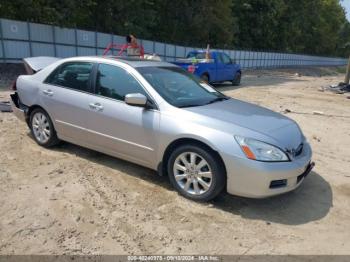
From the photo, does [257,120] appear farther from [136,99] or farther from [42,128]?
[42,128]

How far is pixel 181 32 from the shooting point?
29.7 meters

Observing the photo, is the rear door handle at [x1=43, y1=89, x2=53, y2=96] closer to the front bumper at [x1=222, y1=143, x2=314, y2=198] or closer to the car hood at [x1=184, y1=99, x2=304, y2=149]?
the car hood at [x1=184, y1=99, x2=304, y2=149]

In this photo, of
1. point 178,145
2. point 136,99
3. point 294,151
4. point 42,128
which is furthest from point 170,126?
point 42,128

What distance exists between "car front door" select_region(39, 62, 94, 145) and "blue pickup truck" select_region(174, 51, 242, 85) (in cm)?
795

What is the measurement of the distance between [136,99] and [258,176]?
1676 mm

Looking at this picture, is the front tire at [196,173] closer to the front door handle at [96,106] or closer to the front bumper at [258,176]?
the front bumper at [258,176]

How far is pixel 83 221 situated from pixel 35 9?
15.5 m

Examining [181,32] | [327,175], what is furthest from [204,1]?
[327,175]

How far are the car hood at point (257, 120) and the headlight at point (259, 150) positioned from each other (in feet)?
0.49

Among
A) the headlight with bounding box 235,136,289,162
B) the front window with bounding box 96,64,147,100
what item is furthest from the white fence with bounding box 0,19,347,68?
the headlight with bounding box 235,136,289,162

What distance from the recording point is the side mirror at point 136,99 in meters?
4.14

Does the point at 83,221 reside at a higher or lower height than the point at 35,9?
lower

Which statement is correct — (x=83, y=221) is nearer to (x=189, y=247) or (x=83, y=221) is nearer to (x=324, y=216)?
(x=189, y=247)

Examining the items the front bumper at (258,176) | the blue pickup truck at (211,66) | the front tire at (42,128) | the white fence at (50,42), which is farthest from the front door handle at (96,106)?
the white fence at (50,42)
